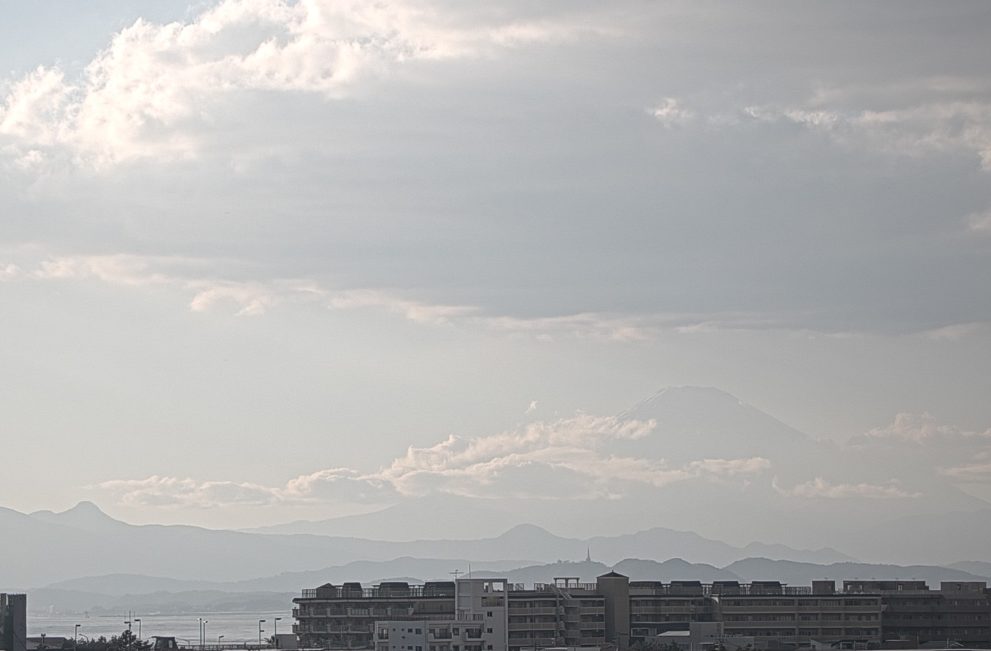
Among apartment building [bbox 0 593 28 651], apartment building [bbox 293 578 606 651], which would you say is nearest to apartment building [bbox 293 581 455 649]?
apartment building [bbox 293 578 606 651]

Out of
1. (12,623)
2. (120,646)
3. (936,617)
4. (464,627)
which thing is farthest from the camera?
(936,617)

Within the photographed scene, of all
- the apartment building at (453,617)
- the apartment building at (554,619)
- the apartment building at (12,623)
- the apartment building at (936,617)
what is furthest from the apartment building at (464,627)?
the apartment building at (936,617)

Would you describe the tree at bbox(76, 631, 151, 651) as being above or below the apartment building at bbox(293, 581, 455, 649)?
below

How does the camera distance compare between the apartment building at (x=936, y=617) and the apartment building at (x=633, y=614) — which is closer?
the apartment building at (x=633, y=614)

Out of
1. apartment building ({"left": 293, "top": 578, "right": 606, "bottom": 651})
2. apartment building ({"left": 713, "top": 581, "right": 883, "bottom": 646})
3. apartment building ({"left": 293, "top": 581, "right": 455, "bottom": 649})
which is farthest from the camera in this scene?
apartment building ({"left": 713, "top": 581, "right": 883, "bottom": 646})

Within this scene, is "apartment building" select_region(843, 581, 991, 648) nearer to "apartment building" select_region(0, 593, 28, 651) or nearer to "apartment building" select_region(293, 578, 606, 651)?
"apartment building" select_region(293, 578, 606, 651)

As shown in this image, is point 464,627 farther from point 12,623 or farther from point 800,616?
point 800,616

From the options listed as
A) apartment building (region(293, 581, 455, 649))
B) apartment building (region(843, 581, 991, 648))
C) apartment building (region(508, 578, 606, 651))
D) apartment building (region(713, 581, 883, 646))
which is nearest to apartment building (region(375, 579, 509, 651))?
apartment building (region(508, 578, 606, 651))

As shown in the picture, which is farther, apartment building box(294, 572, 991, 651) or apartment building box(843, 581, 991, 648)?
apartment building box(843, 581, 991, 648)

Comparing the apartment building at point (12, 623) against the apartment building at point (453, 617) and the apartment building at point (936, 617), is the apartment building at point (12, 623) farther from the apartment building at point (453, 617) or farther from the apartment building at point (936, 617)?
the apartment building at point (936, 617)

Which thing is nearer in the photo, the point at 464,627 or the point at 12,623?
the point at 12,623

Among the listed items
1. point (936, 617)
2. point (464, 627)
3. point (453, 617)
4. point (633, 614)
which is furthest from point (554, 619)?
point (936, 617)

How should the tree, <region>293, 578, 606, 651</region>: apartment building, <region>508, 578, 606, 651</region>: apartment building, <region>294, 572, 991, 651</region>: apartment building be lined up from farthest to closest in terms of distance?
<region>294, 572, 991, 651</region>: apartment building
<region>508, 578, 606, 651</region>: apartment building
the tree
<region>293, 578, 606, 651</region>: apartment building

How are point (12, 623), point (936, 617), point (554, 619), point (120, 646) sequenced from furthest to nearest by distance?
1. point (936, 617)
2. point (554, 619)
3. point (120, 646)
4. point (12, 623)
